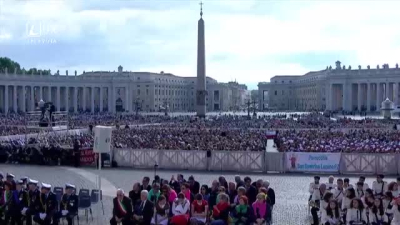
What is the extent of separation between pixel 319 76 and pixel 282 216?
504 ft

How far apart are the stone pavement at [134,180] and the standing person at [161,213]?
10.8ft

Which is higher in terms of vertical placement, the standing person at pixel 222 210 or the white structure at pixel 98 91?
the white structure at pixel 98 91

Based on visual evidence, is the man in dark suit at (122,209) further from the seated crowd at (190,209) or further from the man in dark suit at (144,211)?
the man in dark suit at (144,211)

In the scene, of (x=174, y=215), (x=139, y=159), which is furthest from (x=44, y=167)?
(x=174, y=215)

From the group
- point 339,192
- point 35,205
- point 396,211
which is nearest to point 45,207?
point 35,205

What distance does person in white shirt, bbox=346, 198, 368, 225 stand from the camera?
11.7 metres

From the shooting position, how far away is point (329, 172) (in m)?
25.0

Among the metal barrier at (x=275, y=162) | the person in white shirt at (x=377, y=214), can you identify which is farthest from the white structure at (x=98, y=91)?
the person in white shirt at (x=377, y=214)

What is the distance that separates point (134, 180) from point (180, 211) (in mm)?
11293

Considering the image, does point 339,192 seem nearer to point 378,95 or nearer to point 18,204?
point 18,204

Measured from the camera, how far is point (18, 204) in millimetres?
13602

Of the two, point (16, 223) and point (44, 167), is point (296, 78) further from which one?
point (16, 223)

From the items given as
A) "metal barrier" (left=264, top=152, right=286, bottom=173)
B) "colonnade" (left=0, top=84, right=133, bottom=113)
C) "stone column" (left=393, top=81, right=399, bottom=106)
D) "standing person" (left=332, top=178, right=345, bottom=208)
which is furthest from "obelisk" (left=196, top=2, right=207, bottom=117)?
"stone column" (left=393, top=81, right=399, bottom=106)

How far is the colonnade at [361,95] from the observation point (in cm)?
12541
